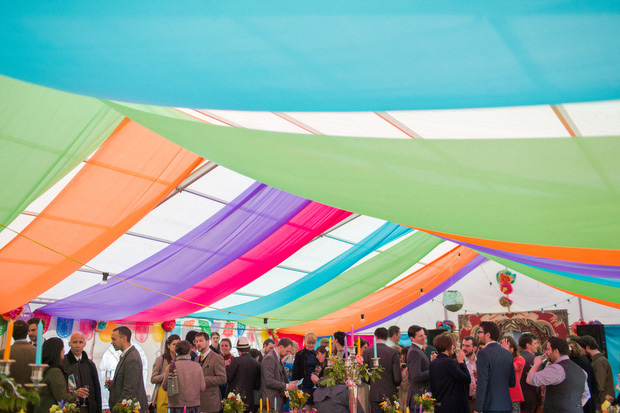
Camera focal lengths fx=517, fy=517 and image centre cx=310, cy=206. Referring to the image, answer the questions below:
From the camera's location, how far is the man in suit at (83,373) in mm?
4473

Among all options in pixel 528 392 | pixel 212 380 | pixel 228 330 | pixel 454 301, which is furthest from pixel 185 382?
pixel 454 301

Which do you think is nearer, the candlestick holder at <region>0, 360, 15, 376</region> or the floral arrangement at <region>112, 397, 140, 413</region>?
the candlestick holder at <region>0, 360, 15, 376</region>

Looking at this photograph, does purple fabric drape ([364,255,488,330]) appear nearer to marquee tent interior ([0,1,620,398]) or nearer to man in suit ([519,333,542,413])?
marquee tent interior ([0,1,620,398])

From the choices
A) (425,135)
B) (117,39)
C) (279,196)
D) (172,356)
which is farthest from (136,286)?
(117,39)

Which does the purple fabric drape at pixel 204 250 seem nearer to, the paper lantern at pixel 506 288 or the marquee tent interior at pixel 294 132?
the marquee tent interior at pixel 294 132

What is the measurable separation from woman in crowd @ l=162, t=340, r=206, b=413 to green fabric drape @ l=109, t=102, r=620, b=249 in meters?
2.21

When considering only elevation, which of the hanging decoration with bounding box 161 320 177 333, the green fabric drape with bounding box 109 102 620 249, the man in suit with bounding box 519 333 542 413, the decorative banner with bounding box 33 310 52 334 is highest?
the green fabric drape with bounding box 109 102 620 249

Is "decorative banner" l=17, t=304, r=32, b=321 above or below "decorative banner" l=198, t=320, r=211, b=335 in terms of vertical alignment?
above

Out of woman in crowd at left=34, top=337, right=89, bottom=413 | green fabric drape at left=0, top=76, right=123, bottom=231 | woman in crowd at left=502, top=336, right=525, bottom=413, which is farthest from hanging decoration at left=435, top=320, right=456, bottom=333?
green fabric drape at left=0, top=76, right=123, bottom=231

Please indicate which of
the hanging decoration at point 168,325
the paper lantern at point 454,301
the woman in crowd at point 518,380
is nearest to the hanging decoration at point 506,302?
the paper lantern at point 454,301

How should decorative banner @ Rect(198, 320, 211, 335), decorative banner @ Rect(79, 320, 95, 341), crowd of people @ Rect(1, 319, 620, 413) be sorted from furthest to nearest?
decorative banner @ Rect(198, 320, 211, 335) → decorative banner @ Rect(79, 320, 95, 341) → crowd of people @ Rect(1, 319, 620, 413)

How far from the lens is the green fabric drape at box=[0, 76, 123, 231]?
117 inches

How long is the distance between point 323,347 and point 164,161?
2.60m

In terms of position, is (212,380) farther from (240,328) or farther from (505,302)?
(505,302)
